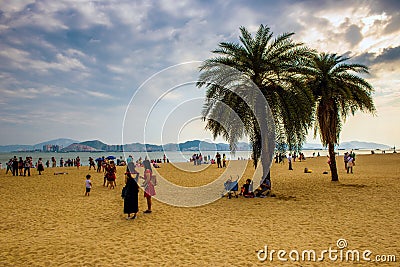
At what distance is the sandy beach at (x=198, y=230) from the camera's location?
21.7ft

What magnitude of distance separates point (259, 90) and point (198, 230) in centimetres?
797

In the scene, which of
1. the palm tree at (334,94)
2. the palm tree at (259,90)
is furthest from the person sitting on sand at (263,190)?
the palm tree at (334,94)

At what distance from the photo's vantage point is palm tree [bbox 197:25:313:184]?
14133 millimetres

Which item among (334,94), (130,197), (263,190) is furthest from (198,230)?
(334,94)

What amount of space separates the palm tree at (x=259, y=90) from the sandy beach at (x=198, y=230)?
3.30m

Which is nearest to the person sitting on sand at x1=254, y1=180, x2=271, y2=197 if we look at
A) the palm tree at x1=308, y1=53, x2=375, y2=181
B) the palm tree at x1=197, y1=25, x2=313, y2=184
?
the palm tree at x1=197, y1=25, x2=313, y2=184

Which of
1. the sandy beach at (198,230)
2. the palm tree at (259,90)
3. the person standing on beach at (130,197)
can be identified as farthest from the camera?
the palm tree at (259,90)

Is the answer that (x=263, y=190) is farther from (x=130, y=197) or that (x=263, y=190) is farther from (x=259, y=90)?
(x=130, y=197)

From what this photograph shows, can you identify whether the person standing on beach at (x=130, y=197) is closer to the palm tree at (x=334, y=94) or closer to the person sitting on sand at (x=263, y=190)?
the person sitting on sand at (x=263, y=190)

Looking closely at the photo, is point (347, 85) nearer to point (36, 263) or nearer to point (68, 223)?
point (68, 223)

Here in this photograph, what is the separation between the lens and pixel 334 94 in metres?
17.0

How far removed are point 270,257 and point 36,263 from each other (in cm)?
530

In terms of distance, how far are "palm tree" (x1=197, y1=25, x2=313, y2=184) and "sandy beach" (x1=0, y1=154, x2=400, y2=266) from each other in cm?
330

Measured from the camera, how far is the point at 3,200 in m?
14.5
